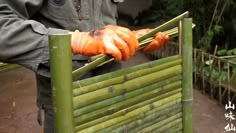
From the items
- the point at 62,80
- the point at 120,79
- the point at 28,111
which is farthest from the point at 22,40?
the point at 28,111

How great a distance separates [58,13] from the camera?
107cm

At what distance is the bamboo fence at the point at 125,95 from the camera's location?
33.0 inches

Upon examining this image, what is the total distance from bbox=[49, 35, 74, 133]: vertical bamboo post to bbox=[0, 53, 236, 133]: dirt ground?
202cm

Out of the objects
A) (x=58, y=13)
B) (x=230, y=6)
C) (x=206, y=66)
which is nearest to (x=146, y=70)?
(x=58, y=13)

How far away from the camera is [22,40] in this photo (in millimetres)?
899

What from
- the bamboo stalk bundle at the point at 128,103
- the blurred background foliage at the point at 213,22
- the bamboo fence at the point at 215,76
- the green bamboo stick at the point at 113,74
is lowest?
the bamboo fence at the point at 215,76

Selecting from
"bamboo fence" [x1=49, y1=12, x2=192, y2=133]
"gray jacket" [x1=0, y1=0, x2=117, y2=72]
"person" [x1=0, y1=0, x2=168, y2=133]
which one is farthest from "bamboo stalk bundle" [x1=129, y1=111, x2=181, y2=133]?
"gray jacket" [x1=0, y1=0, x2=117, y2=72]

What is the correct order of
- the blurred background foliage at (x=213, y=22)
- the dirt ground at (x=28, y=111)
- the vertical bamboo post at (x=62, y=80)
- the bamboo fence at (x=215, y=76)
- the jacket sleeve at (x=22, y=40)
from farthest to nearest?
the blurred background foliage at (x=213, y=22)
the bamboo fence at (x=215, y=76)
the dirt ground at (x=28, y=111)
the jacket sleeve at (x=22, y=40)
the vertical bamboo post at (x=62, y=80)

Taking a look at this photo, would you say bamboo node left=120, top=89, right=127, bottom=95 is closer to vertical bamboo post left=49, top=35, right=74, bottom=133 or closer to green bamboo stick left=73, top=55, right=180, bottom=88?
green bamboo stick left=73, top=55, right=180, bottom=88

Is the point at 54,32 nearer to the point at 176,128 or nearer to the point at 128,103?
the point at 128,103

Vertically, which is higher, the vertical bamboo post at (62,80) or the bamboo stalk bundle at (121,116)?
the vertical bamboo post at (62,80)

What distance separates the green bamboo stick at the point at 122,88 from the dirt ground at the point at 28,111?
1.69m

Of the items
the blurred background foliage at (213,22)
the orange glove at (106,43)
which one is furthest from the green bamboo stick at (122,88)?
the blurred background foliage at (213,22)

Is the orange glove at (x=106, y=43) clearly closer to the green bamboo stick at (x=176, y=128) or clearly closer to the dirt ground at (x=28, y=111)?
the green bamboo stick at (x=176, y=128)
